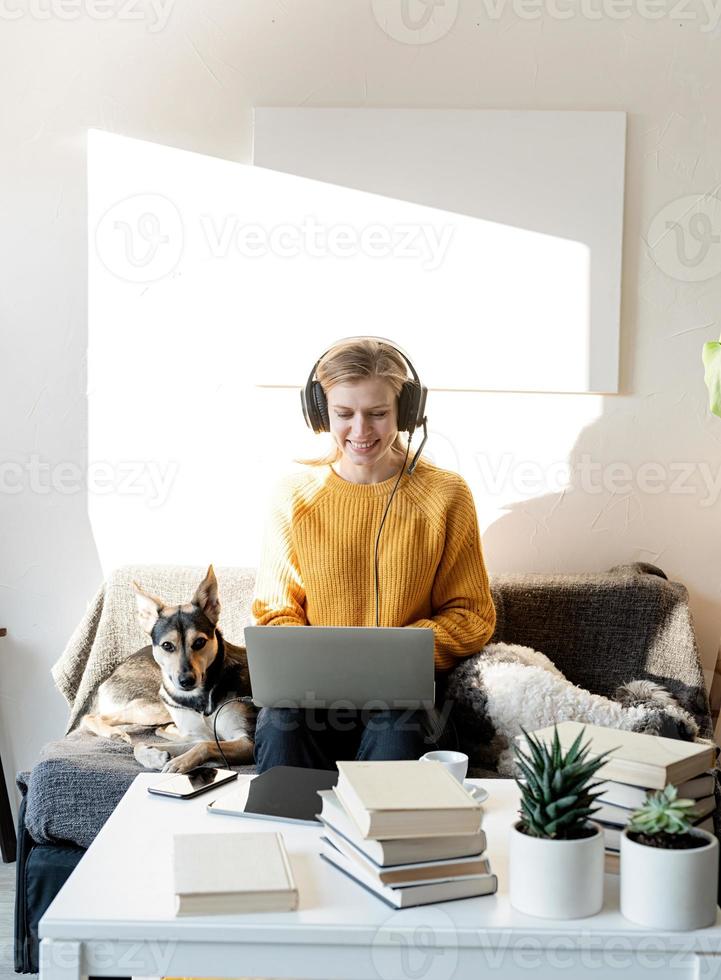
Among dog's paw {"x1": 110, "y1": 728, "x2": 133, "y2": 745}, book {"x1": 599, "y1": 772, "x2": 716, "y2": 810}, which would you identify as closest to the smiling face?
dog's paw {"x1": 110, "y1": 728, "x2": 133, "y2": 745}

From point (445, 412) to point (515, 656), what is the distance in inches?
Answer: 28.2

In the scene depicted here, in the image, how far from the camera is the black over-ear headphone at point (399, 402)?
6.89ft

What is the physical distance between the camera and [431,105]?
2518 millimetres

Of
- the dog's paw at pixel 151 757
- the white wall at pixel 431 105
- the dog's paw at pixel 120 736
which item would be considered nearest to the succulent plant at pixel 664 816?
A: the dog's paw at pixel 151 757

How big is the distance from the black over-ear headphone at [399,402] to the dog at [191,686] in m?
0.40

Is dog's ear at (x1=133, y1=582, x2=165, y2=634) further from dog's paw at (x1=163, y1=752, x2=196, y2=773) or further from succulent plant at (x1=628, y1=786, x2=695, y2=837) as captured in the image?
succulent plant at (x1=628, y1=786, x2=695, y2=837)

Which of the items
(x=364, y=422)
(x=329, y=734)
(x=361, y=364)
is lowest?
(x=329, y=734)

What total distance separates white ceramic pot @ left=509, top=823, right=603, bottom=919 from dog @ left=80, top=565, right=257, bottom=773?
102 cm

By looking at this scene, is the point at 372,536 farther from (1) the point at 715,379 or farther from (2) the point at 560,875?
(2) the point at 560,875

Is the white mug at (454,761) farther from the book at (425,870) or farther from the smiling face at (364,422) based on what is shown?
the smiling face at (364,422)

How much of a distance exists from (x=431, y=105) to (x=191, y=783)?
176 centimetres

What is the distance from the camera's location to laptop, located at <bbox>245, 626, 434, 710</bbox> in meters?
1.55

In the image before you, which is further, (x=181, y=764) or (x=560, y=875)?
(x=181, y=764)

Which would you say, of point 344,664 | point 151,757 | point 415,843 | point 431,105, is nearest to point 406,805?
point 415,843
